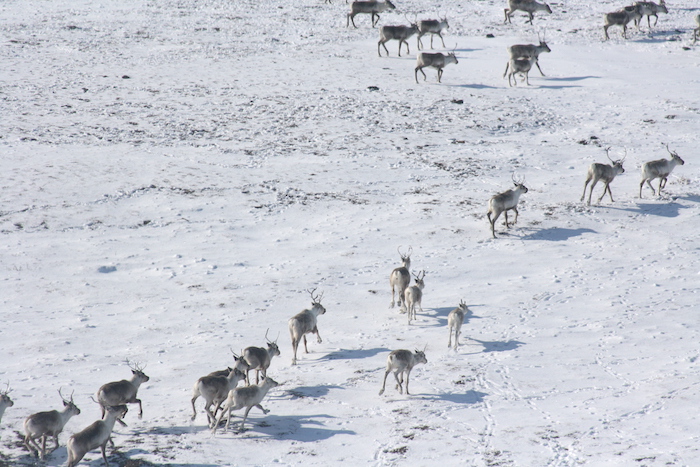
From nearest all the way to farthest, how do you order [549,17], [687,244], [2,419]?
[2,419] < [687,244] < [549,17]

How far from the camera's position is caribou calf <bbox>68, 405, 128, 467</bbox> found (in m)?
10.5

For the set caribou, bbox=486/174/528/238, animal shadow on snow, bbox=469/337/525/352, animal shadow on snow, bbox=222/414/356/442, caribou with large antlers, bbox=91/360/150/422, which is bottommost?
animal shadow on snow, bbox=222/414/356/442

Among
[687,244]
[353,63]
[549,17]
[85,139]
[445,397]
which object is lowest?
[445,397]

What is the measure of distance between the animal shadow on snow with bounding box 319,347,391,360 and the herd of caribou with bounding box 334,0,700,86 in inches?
773

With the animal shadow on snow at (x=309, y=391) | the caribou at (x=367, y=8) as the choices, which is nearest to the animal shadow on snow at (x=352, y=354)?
the animal shadow on snow at (x=309, y=391)

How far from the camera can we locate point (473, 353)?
1444cm

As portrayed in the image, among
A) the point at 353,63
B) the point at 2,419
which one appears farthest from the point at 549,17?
the point at 2,419

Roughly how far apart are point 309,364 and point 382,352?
145 cm

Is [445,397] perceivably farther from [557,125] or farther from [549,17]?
[549,17]

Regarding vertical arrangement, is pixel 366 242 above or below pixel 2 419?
above

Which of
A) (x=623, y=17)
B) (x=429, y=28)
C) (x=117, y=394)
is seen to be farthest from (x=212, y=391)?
(x=623, y=17)

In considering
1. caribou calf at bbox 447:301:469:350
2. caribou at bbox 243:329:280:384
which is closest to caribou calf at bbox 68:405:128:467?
caribou at bbox 243:329:280:384

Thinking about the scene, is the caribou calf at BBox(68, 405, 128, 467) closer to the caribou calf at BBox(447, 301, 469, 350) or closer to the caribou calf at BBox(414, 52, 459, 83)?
the caribou calf at BBox(447, 301, 469, 350)

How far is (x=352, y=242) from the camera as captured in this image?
65.2 feet
